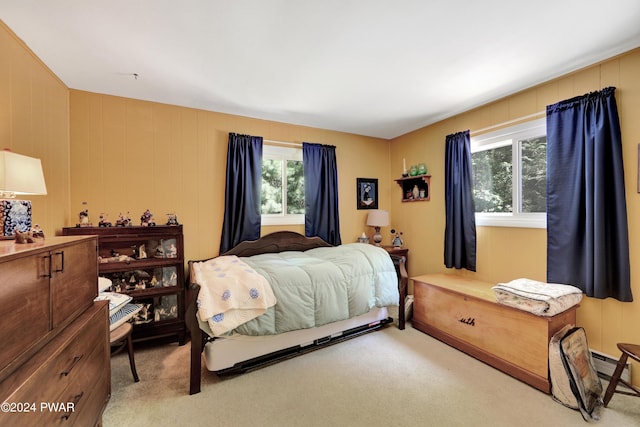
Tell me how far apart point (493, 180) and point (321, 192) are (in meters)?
2.08

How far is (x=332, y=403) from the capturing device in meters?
1.84

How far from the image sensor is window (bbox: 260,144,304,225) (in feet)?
11.6

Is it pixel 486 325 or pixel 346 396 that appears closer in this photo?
pixel 346 396

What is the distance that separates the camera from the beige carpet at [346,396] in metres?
1.69

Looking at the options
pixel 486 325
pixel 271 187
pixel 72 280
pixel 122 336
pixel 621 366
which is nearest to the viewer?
pixel 72 280

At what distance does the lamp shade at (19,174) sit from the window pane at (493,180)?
12.4ft

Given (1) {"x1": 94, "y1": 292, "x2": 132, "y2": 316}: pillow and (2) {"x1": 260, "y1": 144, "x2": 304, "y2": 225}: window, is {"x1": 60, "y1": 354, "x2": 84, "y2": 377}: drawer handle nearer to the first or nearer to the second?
(1) {"x1": 94, "y1": 292, "x2": 132, "y2": 316}: pillow

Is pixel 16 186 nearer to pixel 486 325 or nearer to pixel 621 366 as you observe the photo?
pixel 486 325

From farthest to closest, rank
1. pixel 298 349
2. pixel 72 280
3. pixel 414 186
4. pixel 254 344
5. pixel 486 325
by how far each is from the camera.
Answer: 1. pixel 414 186
2. pixel 298 349
3. pixel 486 325
4. pixel 254 344
5. pixel 72 280

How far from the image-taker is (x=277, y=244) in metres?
3.43

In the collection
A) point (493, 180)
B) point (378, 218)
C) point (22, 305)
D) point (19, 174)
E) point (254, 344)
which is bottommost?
point (254, 344)

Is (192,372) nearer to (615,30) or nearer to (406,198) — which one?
(406,198)

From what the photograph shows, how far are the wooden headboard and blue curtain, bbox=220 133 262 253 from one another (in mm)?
83

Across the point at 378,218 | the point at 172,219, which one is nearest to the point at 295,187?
the point at 378,218
